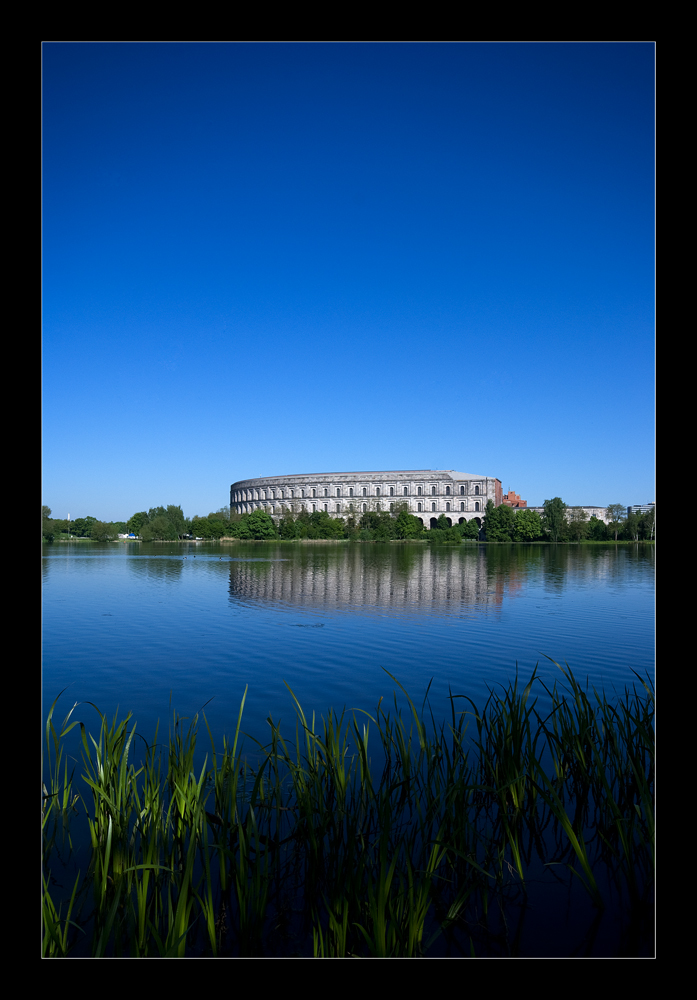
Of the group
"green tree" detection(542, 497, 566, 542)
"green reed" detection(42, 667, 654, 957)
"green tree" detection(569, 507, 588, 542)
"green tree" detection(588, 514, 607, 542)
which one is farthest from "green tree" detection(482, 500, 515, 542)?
"green reed" detection(42, 667, 654, 957)

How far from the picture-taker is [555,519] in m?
64.8

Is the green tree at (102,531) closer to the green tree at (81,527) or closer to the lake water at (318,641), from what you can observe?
the green tree at (81,527)

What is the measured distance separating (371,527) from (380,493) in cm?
2418

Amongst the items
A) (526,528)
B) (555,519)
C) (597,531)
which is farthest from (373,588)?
(526,528)

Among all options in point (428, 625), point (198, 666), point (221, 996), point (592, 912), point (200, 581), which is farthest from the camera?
point (200, 581)

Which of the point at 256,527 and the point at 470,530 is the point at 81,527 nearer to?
the point at 256,527

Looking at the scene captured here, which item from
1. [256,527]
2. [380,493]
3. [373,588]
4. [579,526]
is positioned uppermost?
[380,493]

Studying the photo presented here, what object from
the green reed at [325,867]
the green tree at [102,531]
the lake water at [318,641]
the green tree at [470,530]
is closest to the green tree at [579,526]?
the green tree at [470,530]
